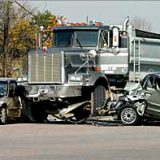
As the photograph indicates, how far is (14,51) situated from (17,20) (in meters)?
2.29

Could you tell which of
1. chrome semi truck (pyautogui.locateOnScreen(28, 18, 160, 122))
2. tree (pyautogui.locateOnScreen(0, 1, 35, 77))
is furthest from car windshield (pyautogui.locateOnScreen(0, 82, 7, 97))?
tree (pyautogui.locateOnScreen(0, 1, 35, 77))

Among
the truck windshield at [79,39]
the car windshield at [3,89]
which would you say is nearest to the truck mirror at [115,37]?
the truck windshield at [79,39]

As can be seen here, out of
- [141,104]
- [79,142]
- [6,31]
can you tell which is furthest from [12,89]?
[6,31]

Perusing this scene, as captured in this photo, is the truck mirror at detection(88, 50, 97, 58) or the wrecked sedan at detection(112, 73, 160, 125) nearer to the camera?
the wrecked sedan at detection(112, 73, 160, 125)

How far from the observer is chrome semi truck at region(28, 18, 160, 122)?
69.1 ft

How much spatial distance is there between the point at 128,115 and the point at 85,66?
2.50m

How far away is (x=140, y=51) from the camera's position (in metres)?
22.2

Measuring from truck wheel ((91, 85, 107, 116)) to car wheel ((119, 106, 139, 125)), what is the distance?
1.11 meters

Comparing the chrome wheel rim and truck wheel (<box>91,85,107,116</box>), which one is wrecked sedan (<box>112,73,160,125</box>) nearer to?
the chrome wheel rim

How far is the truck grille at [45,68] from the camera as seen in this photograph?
21.2 metres

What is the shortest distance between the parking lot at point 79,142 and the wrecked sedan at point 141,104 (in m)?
0.73

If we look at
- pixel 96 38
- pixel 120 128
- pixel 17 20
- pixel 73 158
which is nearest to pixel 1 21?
pixel 17 20

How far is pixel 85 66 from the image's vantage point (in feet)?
70.6

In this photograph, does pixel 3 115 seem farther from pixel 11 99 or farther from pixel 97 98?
pixel 97 98
